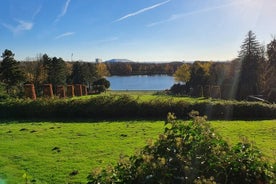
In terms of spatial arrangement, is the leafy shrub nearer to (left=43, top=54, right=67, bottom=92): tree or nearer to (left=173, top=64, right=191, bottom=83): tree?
(left=43, top=54, right=67, bottom=92): tree

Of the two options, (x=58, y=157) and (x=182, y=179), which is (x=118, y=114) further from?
(x=182, y=179)

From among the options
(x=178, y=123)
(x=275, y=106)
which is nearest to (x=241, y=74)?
(x=275, y=106)

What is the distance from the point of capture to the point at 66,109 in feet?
60.5

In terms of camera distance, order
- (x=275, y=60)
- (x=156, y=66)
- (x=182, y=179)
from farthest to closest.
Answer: (x=156, y=66)
(x=275, y=60)
(x=182, y=179)

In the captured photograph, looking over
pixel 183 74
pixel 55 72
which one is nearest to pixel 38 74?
pixel 55 72

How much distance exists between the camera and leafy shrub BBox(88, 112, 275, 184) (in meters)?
3.07

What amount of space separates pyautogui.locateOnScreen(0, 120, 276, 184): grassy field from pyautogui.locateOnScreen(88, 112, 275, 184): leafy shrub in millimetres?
2458

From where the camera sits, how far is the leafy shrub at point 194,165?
10.1ft

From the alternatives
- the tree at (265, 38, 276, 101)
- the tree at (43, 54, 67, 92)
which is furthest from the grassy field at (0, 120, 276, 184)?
the tree at (43, 54, 67, 92)

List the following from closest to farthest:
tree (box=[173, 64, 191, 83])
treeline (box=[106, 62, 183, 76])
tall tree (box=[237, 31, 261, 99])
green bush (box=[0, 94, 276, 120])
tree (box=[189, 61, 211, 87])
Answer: green bush (box=[0, 94, 276, 120]) < tall tree (box=[237, 31, 261, 99]) < tree (box=[189, 61, 211, 87]) < tree (box=[173, 64, 191, 83]) < treeline (box=[106, 62, 183, 76])

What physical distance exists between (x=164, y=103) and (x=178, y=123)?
1406 centimetres

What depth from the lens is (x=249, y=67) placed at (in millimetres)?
42625

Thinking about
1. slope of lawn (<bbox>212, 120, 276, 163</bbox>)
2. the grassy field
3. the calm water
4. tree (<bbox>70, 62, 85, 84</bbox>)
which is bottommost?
the calm water

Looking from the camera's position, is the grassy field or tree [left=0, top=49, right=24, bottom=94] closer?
the grassy field
